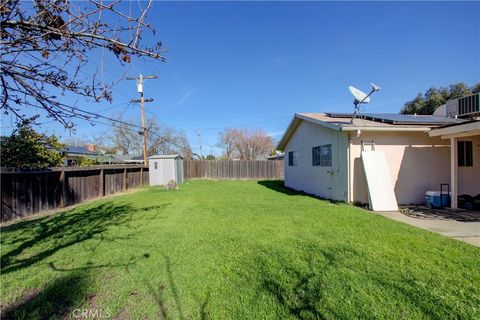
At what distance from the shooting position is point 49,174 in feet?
27.7

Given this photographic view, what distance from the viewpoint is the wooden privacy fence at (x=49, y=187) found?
7020 mm

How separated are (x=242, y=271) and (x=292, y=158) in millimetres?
Result: 11427

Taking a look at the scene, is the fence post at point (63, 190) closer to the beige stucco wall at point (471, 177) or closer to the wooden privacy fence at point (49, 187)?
the wooden privacy fence at point (49, 187)

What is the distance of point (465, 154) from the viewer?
8.58m

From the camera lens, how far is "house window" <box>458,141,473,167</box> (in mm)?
8523

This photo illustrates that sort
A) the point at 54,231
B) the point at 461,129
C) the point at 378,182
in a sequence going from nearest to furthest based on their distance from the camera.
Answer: the point at 54,231 < the point at 461,129 < the point at 378,182

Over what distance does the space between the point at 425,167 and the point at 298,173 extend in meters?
5.67

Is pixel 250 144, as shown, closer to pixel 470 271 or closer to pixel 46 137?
pixel 46 137

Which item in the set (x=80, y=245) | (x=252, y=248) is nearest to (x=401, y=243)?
(x=252, y=248)

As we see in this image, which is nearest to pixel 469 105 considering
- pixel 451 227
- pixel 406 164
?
pixel 406 164

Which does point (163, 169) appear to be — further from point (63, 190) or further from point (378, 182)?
point (378, 182)

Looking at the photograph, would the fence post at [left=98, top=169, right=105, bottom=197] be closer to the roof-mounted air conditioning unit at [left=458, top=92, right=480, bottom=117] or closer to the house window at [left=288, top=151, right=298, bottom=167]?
the house window at [left=288, top=151, right=298, bottom=167]

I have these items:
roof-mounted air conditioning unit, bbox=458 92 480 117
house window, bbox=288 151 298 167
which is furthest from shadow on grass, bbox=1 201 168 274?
roof-mounted air conditioning unit, bbox=458 92 480 117

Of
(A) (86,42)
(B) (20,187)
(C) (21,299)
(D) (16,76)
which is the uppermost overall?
(A) (86,42)
